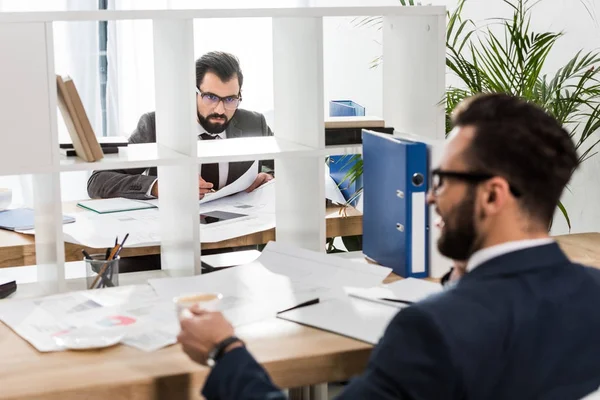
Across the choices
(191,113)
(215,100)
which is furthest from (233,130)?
(191,113)

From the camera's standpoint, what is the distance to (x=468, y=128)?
54.7 inches

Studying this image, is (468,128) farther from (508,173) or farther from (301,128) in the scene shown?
(301,128)

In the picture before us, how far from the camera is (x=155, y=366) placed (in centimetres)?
159

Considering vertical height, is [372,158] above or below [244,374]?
above

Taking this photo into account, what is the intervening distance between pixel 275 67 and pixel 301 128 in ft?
0.68

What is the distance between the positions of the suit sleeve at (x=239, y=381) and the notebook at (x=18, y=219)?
5.78 ft

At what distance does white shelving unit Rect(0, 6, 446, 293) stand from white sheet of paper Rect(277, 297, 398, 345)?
52 centimetres

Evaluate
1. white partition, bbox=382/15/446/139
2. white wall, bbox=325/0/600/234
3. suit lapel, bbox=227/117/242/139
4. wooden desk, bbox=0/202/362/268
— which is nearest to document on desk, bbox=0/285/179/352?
wooden desk, bbox=0/202/362/268

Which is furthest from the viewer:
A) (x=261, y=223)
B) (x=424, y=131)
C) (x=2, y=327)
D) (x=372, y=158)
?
(x=261, y=223)

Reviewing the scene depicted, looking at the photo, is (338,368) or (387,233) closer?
(338,368)

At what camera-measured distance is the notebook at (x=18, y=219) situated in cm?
301

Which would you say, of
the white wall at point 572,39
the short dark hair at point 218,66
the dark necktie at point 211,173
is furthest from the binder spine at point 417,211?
the short dark hair at point 218,66

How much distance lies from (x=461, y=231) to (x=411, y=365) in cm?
26

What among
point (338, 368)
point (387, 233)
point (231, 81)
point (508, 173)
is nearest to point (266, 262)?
point (387, 233)
